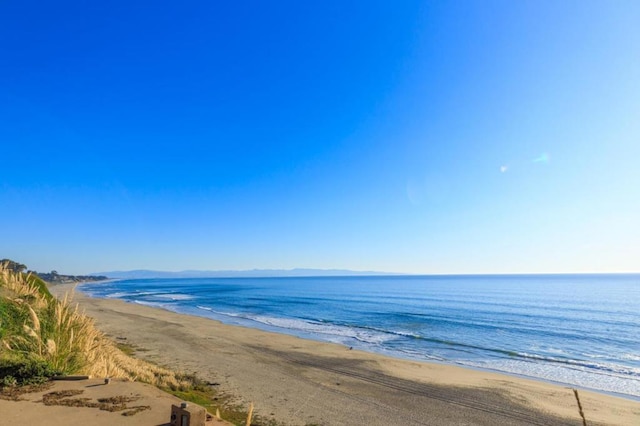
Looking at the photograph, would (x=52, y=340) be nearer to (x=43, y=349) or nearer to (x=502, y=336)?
(x=43, y=349)

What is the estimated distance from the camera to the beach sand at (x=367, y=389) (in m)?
11.4

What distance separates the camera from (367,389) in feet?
46.5

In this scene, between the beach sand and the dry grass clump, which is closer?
the dry grass clump

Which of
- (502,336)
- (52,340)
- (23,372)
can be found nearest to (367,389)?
(52,340)

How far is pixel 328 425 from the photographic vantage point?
982 cm

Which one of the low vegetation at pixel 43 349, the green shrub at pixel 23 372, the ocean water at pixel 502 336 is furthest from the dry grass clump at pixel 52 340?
the ocean water at pixel 502 336

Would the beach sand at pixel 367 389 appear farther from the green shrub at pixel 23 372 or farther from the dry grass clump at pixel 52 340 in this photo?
the green shrub at pixel 23 372

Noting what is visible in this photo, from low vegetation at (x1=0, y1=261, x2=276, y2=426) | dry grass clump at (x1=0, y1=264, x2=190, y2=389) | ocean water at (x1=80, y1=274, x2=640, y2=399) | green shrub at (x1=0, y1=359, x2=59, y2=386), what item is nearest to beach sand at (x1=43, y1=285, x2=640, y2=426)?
low vegetation at (x1=0, y1=261, x2=276, y2=426)

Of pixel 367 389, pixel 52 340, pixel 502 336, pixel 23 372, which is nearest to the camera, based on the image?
pixel 23 372

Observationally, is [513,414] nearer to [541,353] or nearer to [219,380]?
[219,380]

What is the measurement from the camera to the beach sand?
37.3 ft

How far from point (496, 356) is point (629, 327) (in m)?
19.7

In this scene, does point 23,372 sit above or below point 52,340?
below

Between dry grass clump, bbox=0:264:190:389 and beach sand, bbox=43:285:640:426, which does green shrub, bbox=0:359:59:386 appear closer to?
dry grass clump, bbox=0:264:190:389
